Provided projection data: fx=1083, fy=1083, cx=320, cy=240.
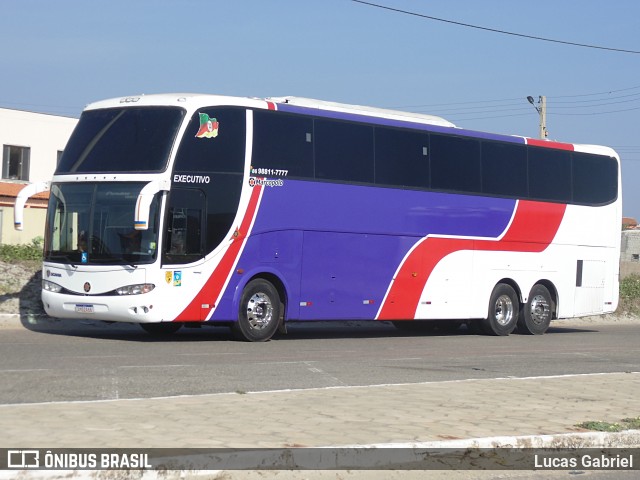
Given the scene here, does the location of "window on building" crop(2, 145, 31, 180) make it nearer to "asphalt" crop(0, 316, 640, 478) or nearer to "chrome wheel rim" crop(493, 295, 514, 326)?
"chrome wheel rim" crop(493, 295, 514, 326)

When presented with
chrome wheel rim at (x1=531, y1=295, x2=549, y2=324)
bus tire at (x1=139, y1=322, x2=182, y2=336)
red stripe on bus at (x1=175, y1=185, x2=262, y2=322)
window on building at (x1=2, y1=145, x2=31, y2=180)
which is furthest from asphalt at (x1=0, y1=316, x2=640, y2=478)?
window on building at (x1=2, y1=145, x2=31, y2=180)

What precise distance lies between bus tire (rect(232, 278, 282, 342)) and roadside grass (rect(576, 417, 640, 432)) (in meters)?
10.3

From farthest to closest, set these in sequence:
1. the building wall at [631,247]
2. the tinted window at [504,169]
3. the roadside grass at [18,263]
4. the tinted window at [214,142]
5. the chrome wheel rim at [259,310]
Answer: the building wall at [631,247], the tinted window at [504,169], the roadside grass at [18,263], the chrome wheel rim at [259,310], the tinted window at [214,142]

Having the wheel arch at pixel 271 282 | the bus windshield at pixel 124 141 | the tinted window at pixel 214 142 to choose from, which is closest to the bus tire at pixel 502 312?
the wheel arch at pixel 271 282

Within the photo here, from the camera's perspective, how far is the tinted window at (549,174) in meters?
25.4

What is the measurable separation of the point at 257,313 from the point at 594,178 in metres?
11.2

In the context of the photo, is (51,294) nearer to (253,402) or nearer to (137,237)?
(137,237)

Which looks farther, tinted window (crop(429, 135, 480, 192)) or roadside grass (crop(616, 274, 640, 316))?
roadside grass (crop(616, 274, 640, 316))

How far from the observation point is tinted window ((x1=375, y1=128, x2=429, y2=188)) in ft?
71.6

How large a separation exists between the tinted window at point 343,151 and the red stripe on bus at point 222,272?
178cm

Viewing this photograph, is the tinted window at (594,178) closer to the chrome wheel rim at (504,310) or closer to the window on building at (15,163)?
the chrome wheel rim at (504,310)

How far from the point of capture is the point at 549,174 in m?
25.8

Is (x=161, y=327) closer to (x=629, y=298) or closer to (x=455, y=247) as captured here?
(x=455, y=247)

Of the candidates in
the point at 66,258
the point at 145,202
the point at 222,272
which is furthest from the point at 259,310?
the point at 66,258
